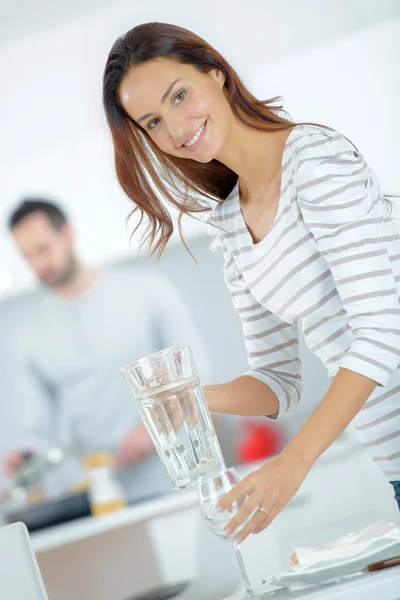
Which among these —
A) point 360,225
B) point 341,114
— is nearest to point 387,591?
point 360,225

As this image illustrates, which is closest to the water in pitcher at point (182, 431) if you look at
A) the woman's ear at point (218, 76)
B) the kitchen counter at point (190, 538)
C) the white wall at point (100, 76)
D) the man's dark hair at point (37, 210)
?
the woman's ear at point (218, 76)

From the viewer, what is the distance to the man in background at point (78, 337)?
3744 mm

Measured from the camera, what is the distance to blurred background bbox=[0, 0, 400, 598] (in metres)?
3.38

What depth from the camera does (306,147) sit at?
112 cm

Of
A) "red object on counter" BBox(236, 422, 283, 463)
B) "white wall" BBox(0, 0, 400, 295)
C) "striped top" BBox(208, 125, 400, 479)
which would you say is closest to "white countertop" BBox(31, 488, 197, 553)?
"red object on counter" BBox(236, 422, 283, 463)

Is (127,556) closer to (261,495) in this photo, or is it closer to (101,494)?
(101,494)

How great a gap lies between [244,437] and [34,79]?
1763mm

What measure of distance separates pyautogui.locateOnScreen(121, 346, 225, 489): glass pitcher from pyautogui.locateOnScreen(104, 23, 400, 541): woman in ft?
0.44

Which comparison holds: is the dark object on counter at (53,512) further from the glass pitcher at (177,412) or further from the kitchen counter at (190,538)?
the glass pitcher at (177,412)

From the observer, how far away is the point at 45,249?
385cm

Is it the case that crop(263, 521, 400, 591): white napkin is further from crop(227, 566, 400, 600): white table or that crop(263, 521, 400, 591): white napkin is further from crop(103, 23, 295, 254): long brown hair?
crop(103, 23, 295, 254): long brown hair

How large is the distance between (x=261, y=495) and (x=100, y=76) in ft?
9.50

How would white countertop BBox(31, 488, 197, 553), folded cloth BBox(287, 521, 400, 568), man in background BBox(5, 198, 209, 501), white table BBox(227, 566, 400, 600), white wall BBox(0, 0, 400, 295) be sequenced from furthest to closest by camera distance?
man in background BBox(5, 198, 209, 501) → white wall BBox(0, 0, 400, 295) → white countertop BBox(31, 488, 197, 553) → folded cloth BBox(287, 521, 400, 568) → white table BBox(227, 566, 400, 600)

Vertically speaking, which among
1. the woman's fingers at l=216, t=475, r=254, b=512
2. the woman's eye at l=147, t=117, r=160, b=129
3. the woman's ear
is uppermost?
the woman's ear
